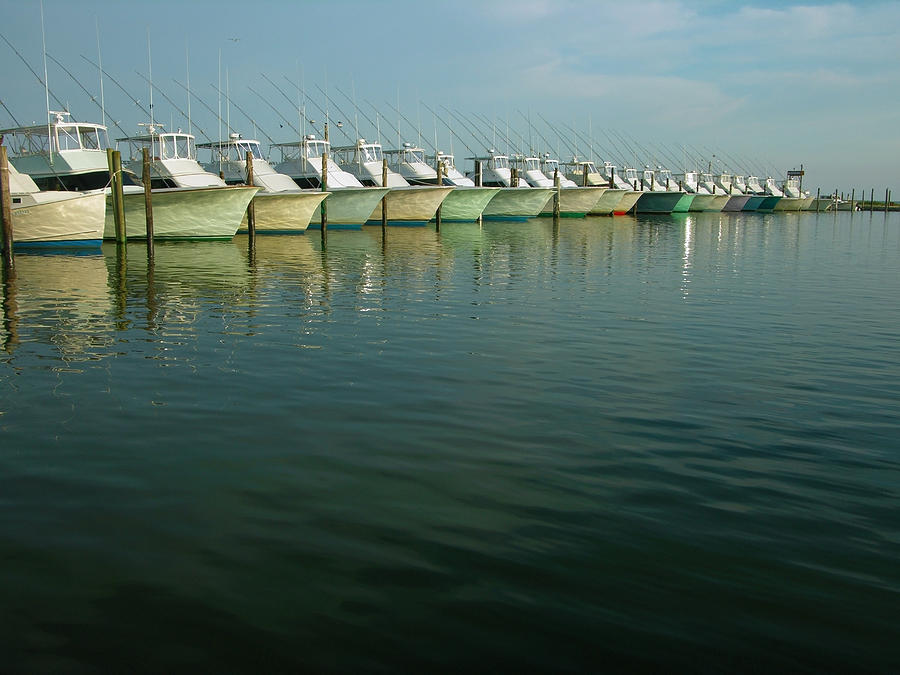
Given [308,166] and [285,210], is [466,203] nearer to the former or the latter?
[308,166]

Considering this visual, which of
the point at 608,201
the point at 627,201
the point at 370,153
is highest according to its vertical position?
the point at 370,153

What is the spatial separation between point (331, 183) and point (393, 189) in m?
3.23

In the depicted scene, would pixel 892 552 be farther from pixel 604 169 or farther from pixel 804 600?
pixel 604 169

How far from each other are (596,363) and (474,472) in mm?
4037

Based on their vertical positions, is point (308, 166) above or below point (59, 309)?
above

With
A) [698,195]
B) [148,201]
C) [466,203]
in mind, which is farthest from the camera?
[698,195]

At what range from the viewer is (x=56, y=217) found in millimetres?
24281

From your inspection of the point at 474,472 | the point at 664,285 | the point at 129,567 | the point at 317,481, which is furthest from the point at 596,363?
the point at 664,285

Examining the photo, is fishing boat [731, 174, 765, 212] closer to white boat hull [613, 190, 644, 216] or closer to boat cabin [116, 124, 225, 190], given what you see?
white boat hull [613, 190, 644, 216]

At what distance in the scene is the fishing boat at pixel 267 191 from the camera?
34000mm

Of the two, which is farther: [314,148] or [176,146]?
[314,148]

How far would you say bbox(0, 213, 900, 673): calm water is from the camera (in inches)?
143

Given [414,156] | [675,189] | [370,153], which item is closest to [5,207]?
[370,153]

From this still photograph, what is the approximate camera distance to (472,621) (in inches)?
147
